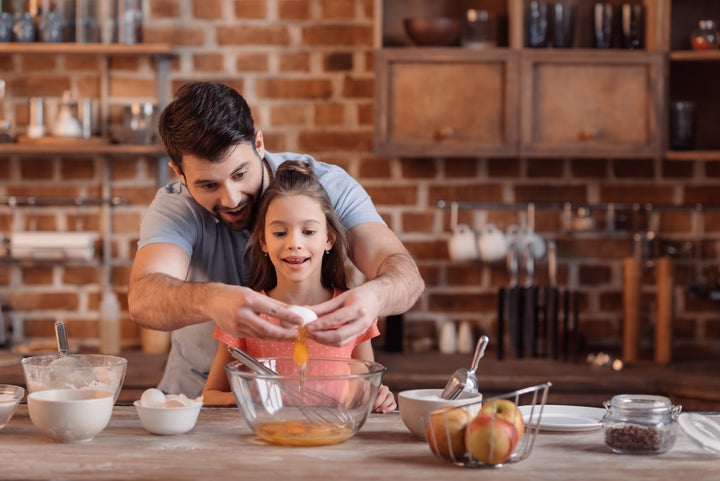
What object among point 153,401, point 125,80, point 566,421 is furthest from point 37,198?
point 566,421

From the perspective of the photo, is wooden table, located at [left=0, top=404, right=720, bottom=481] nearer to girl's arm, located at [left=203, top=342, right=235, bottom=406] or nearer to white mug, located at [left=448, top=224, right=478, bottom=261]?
girl's arm, located at [left=203, top=342, right=235, bottom=406]

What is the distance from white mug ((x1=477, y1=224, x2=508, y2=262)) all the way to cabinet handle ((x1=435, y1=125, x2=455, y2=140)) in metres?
0.38

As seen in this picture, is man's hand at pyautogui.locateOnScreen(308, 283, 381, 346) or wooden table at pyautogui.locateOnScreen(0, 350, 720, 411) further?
wooden table at pyautogui.locateOnScreen(0, 350, 720, 411)

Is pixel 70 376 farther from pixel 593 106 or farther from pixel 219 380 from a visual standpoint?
pixel 593 106

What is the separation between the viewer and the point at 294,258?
7.43ft

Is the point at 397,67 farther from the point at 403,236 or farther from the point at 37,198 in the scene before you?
the point at 37,198

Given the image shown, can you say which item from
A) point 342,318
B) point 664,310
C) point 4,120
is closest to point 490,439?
point 342,318

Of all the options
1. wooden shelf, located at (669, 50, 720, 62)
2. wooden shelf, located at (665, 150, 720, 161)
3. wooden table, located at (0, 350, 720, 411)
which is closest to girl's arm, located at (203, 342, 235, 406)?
wooden table, located at (0, 350, 720, 411)

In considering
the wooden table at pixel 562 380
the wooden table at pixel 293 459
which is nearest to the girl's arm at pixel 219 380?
the wooden table at pixel 293 459

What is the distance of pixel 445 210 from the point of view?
3.60m

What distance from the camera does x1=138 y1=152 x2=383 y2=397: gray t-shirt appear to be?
2.44m

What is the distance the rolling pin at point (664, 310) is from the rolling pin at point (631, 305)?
7cm

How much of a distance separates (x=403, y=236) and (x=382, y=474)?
2182 mm

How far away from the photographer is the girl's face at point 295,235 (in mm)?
2270
